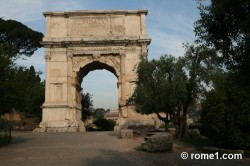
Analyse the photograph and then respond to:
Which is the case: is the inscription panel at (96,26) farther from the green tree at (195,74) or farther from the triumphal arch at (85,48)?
the green tree at (195,74)

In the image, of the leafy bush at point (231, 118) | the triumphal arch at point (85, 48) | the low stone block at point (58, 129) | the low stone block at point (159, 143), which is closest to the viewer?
the low stone block at point (159, 143)

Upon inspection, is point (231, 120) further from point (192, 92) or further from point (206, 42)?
point (206, 42)

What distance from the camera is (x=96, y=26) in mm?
32500

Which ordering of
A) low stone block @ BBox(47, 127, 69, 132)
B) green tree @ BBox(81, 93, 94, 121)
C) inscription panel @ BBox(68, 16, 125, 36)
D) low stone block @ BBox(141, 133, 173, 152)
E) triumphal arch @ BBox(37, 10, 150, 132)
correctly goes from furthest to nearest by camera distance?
green tree @ BBox(81, 93, 94, 121)
inscription panel @ BBox(68, 16, 125, 36)
triumphal arch @ BBox(37, 10, 150, 132)
low stone block @ BBox(47, 127, 69, 132)
low stone block @ BBox(141, 133, 173, 152)

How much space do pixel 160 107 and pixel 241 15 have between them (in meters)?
13.5

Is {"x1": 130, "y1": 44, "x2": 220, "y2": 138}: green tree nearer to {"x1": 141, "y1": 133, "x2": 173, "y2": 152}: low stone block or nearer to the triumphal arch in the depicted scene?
{"x1": 141, "y1": 133, "x2": 173, "y2": 152}: low stone block

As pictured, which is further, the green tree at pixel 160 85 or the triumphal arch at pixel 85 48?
the triumphal arch at pixel 85 48

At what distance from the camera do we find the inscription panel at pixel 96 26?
1278 inches

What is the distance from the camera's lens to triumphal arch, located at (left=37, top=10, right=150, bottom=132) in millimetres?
31922

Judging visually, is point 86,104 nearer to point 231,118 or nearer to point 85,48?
point 85,48

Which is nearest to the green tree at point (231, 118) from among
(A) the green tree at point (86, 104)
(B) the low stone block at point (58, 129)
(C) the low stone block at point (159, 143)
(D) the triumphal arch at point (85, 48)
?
(C) the low stone block at point (159, 143)

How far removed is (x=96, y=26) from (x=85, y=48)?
2.23 m

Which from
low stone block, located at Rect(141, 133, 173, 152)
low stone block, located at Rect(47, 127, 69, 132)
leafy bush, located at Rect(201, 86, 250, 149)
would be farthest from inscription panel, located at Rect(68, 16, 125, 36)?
low stone block, located at Rect(141, 133, 173, 152)

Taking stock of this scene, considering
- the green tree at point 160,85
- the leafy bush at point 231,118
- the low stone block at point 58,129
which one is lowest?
the low stone block at point 58,129
